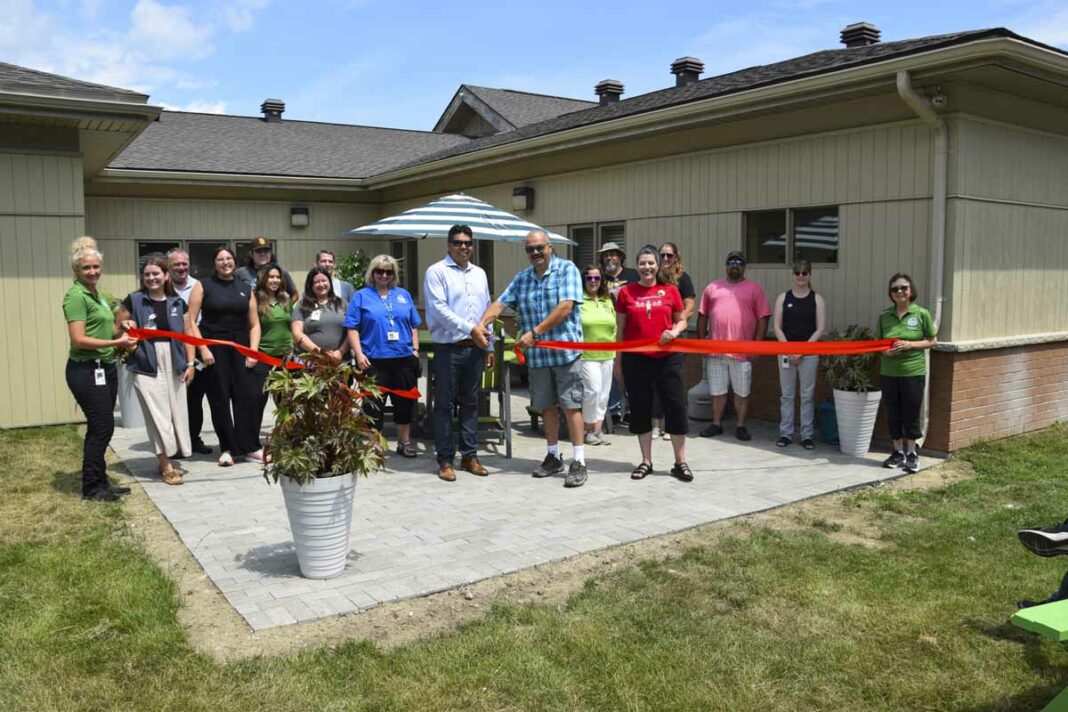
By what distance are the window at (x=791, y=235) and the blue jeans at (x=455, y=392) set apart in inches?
145

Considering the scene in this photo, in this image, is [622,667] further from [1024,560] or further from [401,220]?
[401,220]

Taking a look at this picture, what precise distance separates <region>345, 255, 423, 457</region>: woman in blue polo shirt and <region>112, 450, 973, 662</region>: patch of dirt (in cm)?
201

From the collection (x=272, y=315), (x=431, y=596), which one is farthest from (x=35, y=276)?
(x=431, y=596)

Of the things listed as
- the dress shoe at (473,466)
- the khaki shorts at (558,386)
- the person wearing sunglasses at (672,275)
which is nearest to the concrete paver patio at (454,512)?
the dress shoe at (473,466)

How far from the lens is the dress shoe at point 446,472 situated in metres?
6.60

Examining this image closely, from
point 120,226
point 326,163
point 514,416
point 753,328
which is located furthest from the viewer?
point 326,163

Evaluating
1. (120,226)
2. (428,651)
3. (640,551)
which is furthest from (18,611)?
→ (120,226)

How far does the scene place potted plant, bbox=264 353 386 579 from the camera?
440 cm

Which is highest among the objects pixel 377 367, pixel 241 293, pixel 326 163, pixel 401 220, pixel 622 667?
pixel 326 163

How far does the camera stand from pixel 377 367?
285 inches

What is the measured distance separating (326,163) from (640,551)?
41.9 ft

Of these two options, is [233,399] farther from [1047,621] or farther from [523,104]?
[523,104]

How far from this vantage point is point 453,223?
8.77 metres

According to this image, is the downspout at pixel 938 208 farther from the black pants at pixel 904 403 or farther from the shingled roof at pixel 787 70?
the shingled roof at pixel 787 70
